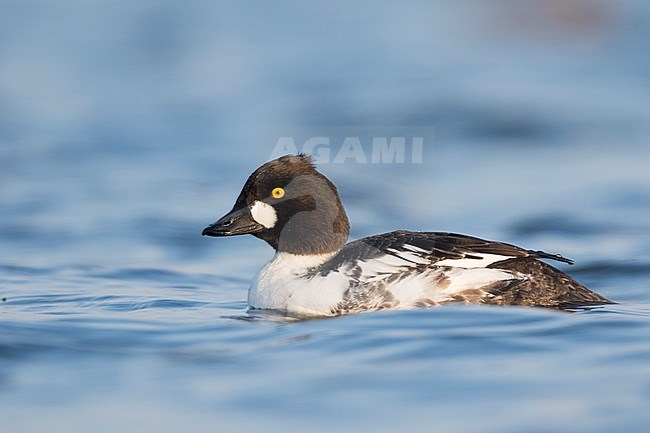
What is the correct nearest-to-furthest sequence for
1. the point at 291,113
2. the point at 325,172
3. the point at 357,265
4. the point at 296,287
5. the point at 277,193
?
the point at 357,265 < the point at 296,287 < the point at 277,193 < the point at 325,172 < the point at 291,113

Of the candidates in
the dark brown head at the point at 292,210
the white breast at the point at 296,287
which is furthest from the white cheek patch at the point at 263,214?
the white breast at the point at 296,287

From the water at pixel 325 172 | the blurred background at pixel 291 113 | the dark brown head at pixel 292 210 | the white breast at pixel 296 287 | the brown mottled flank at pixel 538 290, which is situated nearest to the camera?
the water at pixel 325 172

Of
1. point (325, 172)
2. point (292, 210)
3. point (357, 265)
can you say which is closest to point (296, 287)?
point (357, 265)

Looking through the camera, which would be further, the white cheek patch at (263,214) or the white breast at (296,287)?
the white cheek patch at (263,214)

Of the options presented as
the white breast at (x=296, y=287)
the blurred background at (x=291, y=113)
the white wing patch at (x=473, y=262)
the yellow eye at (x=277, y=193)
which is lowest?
the white breast at (x=296, y=287)

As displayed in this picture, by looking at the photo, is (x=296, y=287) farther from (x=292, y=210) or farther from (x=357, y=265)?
(x=292, y=210)

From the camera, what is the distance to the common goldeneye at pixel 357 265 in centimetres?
803

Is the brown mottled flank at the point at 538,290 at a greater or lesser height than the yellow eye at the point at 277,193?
lesser

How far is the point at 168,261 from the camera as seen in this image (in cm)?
1084

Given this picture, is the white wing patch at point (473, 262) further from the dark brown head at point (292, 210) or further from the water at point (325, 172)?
the dark brown head at point (292, 210)

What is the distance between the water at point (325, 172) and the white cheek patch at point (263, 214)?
618 mm

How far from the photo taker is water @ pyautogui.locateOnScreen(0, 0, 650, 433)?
251 inches

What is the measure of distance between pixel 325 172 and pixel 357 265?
20.7 ft

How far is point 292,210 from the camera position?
8.59m
